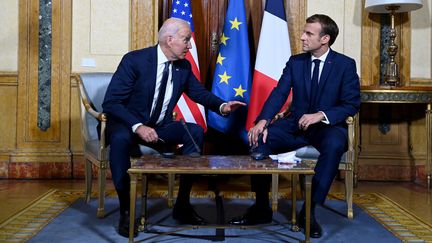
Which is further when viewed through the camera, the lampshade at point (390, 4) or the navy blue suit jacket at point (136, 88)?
the lampshade at point (390, 4)

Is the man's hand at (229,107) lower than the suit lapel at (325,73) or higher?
Answer: lower

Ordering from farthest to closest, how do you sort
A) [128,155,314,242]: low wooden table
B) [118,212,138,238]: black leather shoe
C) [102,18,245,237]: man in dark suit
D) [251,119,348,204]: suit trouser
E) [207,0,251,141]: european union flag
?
[207,0,251,141]: european union flag < [102,18,245,237]: man in dark suit < [251,119,348,204]: suit trouser < [118,212,138,238]: black leather shoe < [128,155,314,242]: low wooden table

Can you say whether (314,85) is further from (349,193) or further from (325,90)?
(349,193)

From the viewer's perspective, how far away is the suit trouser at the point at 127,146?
3.00 metres

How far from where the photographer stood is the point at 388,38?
15.8ft

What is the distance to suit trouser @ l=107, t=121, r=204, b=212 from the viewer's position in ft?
9.86

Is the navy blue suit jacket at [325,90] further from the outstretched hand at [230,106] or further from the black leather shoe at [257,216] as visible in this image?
the black leather shoe at [257,216]

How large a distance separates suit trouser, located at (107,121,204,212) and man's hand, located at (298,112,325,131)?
0.57m

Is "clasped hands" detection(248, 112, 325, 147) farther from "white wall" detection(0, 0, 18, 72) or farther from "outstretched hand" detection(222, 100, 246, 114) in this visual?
"white wall" detection(0, 0, 18, 72)

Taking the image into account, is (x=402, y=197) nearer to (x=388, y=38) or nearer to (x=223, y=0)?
(x=388, y=38)

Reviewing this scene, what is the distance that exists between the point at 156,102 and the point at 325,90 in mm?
973

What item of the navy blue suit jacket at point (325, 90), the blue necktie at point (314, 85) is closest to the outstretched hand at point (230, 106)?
the navy blue suit jacket at point (325, 90)

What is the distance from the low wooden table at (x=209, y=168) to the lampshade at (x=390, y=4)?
216cm

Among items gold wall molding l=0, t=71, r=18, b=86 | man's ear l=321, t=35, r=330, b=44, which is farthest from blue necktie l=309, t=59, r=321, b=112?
gold wall molding l=0, t=71, r=18, b=86
